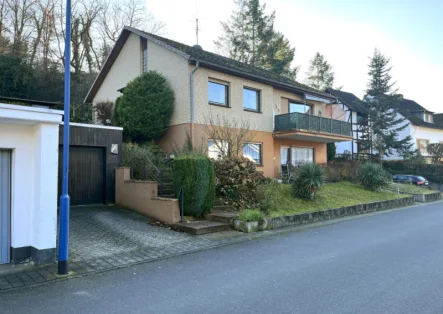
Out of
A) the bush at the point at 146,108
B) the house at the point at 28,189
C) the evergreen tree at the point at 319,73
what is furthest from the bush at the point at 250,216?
the evergreen tree at the point at 319,73

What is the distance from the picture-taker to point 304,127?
19625mm

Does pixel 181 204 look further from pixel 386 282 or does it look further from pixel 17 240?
pixel 386 282

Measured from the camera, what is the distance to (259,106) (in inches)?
779

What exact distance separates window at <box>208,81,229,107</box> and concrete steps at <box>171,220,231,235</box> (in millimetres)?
8629

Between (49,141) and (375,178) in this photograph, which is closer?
(49,141)

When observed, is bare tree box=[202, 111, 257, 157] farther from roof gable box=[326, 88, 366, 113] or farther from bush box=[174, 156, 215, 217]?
roof gable box=[326, 88, 366, 113]

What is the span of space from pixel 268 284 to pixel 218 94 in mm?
13477

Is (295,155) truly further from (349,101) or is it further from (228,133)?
(349,101)

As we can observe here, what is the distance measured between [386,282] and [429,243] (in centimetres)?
408

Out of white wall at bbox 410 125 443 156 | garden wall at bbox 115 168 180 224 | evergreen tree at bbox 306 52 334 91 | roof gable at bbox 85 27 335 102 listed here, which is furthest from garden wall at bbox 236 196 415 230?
evergreen tree at bbox 306 52 334 91

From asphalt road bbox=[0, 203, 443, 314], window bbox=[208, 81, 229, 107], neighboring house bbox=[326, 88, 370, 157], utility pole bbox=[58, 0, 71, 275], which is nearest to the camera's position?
asphalt road bbox=[0, 203, 443, 314]

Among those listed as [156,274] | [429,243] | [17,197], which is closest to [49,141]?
[17,197]

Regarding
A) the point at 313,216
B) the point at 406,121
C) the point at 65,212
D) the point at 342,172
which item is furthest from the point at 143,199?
the point at 406,121

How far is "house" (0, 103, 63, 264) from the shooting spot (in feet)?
21.1
